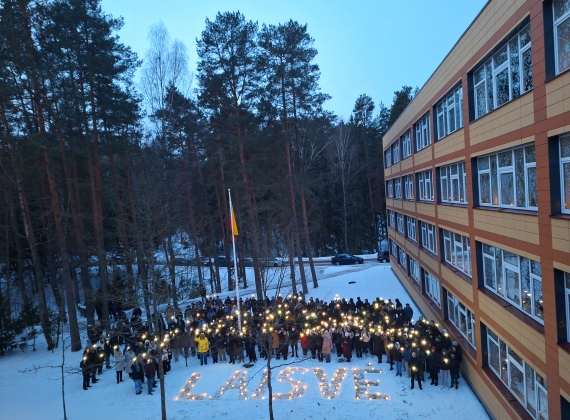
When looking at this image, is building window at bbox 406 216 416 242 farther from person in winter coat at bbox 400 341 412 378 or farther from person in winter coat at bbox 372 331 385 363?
person in winter coat at bbox 400 341 412 378

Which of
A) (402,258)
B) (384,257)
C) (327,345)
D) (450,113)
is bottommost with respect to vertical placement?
(384,257)

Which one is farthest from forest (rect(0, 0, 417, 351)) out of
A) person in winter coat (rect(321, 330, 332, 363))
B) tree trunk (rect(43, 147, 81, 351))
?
person in winter coat (rect(321, 330, 332, 363))

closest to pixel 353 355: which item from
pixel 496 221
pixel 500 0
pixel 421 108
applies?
pixel 496 221

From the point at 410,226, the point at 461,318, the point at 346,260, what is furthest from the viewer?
the point at 346,260

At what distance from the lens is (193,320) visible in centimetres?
1856

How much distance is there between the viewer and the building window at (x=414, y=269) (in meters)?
22.2

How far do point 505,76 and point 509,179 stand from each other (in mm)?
2426

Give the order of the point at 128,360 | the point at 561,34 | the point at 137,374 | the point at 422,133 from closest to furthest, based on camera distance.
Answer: the point at 561,34
the point at 137,374
the point at 128,360
the point at 422,133

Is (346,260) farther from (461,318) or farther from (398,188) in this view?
(461,318)

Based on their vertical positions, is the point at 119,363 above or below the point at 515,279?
below

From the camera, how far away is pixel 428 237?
19.3 m

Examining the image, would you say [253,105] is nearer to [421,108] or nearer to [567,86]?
[421,108]

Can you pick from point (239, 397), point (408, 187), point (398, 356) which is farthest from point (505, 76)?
point (408, 187)

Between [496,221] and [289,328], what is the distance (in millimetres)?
10026
